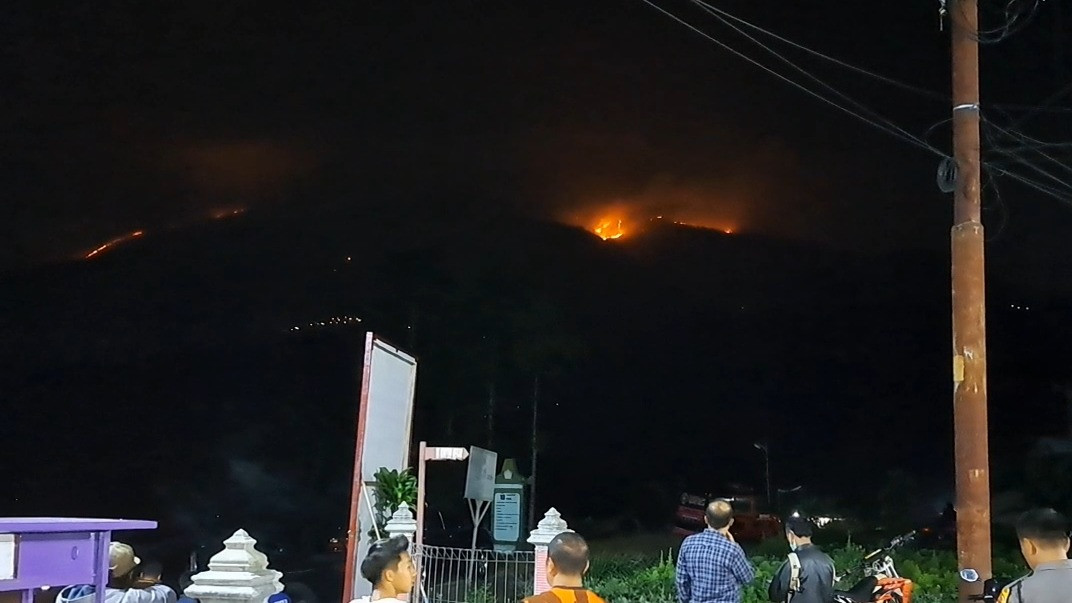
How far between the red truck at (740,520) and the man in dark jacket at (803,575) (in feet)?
30.9

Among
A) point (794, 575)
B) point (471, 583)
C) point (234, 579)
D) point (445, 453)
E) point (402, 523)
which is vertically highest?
Answer: point (445, 453)

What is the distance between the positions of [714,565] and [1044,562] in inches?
88.8

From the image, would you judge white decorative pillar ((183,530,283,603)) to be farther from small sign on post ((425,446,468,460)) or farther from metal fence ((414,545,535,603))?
metal fence ((414,545,535,603))

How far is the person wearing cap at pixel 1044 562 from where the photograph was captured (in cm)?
336

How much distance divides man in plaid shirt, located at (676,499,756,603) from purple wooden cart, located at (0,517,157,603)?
3177mm

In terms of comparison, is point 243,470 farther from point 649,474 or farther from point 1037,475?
point 1037,475

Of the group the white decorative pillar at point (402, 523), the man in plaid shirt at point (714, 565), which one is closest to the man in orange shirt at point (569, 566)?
the man in plaid shirt at point (714, 565)

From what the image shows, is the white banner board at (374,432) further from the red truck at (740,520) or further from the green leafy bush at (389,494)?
the red truck at (740,520)

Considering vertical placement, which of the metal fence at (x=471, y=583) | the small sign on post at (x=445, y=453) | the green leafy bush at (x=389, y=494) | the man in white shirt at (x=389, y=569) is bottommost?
the metal fence at (x=471, y=583)

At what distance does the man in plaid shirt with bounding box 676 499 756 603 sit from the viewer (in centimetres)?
547

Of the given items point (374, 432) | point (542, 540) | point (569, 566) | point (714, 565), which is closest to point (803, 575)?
point (714, 565)

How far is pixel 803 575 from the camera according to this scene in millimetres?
5848

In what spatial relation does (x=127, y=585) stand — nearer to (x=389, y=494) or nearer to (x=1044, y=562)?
(x=389, y=494)

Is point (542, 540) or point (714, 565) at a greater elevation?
point (714, 565)
